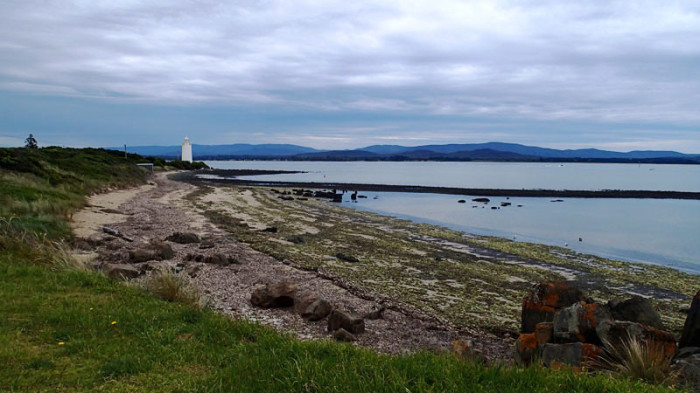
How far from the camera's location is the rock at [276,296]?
361 inches

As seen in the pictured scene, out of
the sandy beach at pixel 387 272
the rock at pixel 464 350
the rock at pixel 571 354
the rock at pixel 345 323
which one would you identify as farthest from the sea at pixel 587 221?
the rock at pixel 464 350

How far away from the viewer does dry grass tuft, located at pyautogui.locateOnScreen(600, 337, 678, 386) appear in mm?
5395

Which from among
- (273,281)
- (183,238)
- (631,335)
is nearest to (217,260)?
(273,281)

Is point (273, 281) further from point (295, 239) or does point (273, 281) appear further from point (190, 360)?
point (295, 239)

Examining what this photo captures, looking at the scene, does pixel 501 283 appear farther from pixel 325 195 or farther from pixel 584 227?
pixel 325 195

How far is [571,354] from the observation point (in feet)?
19.9

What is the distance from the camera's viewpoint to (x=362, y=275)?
14.0 m

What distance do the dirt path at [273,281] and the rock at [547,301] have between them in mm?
618

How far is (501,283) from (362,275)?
4.17m

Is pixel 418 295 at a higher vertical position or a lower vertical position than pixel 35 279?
lower

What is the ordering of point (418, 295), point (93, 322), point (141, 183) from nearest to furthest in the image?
point (93, 322) < point (418, 295) < point (141, 183)

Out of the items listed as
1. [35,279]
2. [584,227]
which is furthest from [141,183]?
[35,279]

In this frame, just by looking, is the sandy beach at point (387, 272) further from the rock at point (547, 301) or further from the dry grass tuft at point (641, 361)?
the dry grass tuft at point (641, 361)

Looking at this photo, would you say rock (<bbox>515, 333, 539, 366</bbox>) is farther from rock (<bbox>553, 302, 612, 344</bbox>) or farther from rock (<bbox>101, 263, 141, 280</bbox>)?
rock (<bbox>101, 263, 141, 280</bbox>)
